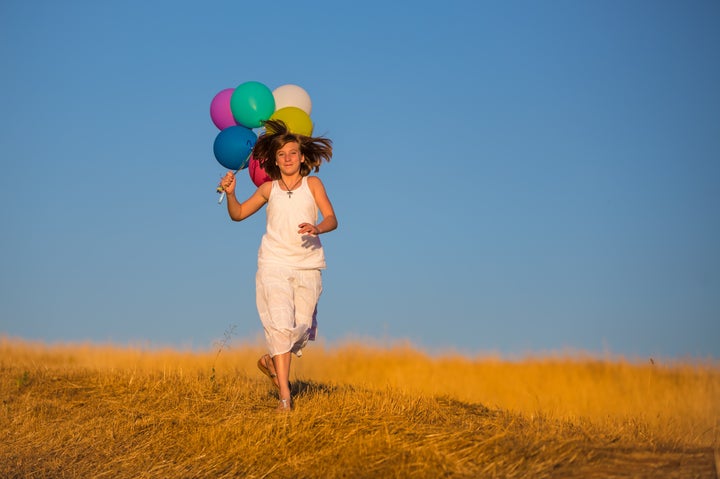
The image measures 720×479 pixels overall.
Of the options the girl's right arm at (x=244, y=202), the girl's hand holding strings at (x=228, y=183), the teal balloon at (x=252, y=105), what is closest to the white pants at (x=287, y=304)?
the girl's right arm at (x=244, y=202)

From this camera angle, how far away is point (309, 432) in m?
7.04

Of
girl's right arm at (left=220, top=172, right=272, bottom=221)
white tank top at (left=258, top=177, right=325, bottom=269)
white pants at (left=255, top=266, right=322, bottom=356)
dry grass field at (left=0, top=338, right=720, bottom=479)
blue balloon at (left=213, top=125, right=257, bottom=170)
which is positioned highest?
blue balloon at (left=213, top=125, right=257, bottom=170)

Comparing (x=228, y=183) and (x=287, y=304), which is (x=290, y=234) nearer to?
(x=287, y=304)

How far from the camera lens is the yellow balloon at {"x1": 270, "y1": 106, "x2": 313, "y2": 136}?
8828 mm

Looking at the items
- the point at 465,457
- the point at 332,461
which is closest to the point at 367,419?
the point at 332,461

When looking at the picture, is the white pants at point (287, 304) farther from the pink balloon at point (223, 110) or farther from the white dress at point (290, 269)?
the pink balloon at point (223, 110)

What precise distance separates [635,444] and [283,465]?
8.60 ft

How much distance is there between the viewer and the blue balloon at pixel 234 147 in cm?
888

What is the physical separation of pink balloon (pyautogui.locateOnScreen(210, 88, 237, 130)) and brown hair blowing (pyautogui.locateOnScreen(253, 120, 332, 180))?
3.50 feet

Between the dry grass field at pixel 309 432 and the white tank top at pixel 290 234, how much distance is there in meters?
1.33

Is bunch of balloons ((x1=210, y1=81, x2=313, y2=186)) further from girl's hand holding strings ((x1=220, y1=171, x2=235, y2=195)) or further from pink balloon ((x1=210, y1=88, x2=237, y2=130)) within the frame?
girl's hand holding strings ((x1=220, y1=171, x2=235, y2=195))

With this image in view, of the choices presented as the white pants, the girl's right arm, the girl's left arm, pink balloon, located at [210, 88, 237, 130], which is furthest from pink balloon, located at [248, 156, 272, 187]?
the white pants

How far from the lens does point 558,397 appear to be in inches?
504

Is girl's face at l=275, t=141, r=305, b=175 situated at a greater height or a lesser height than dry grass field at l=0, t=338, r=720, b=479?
greater
